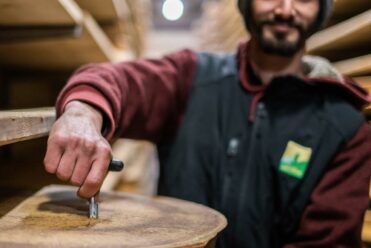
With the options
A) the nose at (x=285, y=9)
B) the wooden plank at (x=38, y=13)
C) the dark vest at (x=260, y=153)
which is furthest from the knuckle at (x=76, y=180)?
the nose at (x=285, y=9)

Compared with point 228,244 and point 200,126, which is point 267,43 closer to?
point 200,126

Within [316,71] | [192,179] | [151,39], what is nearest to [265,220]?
[192,179]

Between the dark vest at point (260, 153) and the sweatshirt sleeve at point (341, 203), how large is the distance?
42mm

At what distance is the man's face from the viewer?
2041 mm

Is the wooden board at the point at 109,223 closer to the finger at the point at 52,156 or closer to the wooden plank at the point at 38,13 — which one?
the finger at the point at 52,156

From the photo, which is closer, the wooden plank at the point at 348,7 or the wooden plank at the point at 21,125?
the wooden plank at the point at 21,125

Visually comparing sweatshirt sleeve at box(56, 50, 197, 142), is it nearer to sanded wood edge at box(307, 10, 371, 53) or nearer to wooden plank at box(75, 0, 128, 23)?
sanded wood edge at box(307, 10, 371, 53)

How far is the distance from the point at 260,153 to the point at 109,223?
2.97 feet

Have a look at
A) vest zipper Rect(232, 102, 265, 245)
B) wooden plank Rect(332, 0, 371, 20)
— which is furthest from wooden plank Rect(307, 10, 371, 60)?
vest zipper Rect(232, 102, 265, 245)

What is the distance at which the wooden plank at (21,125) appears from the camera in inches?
37.7

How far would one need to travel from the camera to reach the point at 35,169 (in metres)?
2.53

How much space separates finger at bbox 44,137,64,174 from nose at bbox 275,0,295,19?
1.21 metres

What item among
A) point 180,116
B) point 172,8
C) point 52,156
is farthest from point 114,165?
point 172,8

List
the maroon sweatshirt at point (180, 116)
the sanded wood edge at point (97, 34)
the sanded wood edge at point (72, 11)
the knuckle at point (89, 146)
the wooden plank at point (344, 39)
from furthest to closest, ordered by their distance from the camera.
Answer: the sanded wood edge at point (97, 34), the wooden plank at point (344, 39), the sanded wood edge at point (72, 11), the maroon sweatshirt at point (180, 116), the knuckle at point (89, 146)
